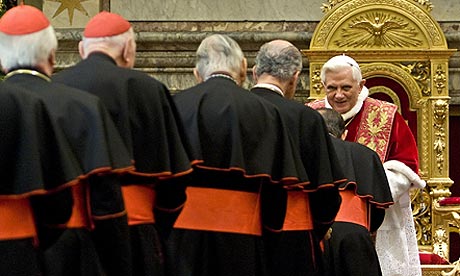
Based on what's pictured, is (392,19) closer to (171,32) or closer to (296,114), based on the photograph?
(171,32)

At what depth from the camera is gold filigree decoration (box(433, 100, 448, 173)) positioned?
10.0 m

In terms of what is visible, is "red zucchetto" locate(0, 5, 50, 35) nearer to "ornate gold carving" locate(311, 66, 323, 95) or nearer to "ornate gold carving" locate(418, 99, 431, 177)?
"ornate gold carving" locate(311, 66, 323, 95)

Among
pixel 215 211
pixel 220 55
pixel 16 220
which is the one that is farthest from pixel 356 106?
pixel 16 220

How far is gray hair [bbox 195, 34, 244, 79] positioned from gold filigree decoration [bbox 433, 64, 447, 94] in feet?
15.0

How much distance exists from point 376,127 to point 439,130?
195 cm

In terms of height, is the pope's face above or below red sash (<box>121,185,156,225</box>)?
above

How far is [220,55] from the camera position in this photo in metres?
5.82

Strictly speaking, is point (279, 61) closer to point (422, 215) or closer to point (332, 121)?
point (332, 121)

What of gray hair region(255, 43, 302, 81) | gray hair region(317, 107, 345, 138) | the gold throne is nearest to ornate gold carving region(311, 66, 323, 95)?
the gold throne

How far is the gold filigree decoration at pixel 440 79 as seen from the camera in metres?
10.1

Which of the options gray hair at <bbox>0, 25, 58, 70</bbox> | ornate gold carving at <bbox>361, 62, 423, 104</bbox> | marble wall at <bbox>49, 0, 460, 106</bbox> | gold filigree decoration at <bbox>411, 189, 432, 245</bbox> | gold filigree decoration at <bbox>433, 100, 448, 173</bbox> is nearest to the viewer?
gray hair at <bbox>0, 25, 58, 70</bbox>

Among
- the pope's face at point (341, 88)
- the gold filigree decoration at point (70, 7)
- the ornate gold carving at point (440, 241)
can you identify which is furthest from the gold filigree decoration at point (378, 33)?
the gold filigree decoration at point (70, 7)

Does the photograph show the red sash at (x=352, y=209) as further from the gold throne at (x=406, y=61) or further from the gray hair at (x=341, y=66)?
the gold throne at (x=406, y=61)

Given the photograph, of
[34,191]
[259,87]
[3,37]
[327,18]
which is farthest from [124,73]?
[327,18]
